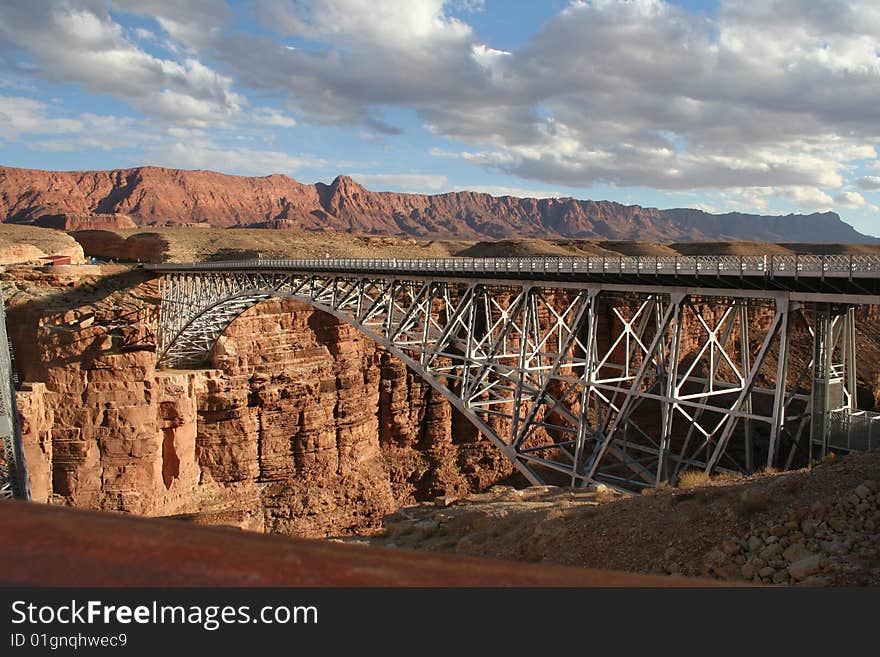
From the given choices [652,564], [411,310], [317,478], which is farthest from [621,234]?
[652,564]

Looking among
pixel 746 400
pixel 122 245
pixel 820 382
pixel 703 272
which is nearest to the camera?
pixel 820 382

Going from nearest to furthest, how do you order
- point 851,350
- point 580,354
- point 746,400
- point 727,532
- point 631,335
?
point 727,532 < point 851,350 < point 746,400 < point 631,335 < point 580,354

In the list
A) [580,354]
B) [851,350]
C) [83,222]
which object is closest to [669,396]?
[851,350]

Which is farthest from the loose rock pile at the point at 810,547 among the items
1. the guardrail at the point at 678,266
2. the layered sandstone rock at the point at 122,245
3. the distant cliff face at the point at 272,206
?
the distant cliff face at the point at 272,206

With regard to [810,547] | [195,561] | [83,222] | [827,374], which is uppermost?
[83,222]

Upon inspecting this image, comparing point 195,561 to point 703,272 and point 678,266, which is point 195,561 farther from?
point 678,266

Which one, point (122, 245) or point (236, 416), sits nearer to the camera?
point (236, 416)

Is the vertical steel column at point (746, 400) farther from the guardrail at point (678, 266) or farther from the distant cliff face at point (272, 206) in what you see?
the distant cliff face at point (272, 206)
